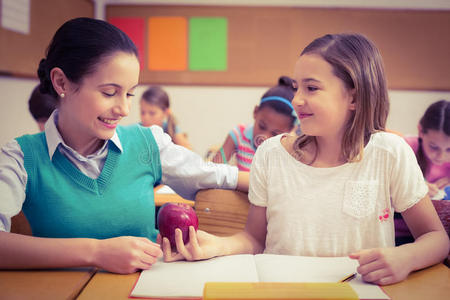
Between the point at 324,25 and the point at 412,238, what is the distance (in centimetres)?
273

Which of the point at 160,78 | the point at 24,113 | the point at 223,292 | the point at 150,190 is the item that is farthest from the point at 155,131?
the point at 160,78

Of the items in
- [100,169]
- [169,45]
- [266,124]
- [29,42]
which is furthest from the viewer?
[169,45]

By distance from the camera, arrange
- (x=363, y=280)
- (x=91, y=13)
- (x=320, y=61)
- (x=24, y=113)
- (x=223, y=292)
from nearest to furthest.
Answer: (x=223, y=292), (x=363, y=280), (x=320, y=61), (x=24, y=113), (x=91, y=13)

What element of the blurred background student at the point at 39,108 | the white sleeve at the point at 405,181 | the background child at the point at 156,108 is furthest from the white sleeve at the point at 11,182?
the background child at the point at 156,108

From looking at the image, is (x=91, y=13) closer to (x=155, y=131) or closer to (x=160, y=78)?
(x=160, y=78)

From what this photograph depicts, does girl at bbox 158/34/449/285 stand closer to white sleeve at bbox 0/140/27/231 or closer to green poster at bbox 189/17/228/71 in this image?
white sleeve at bbox 0/140/27/231

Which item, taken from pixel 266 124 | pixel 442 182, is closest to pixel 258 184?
pixel 266 124

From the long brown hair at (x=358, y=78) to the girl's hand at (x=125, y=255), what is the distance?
0.43 meters

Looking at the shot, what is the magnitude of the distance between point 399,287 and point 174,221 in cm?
39

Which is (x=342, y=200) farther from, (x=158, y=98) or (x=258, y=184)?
(x=158, y=98)

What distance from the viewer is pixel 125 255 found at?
0.65 meters

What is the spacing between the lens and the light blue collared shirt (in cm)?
73

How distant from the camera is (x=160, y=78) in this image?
332 cm

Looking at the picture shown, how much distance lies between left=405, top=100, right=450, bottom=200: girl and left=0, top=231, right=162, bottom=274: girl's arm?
112cm
